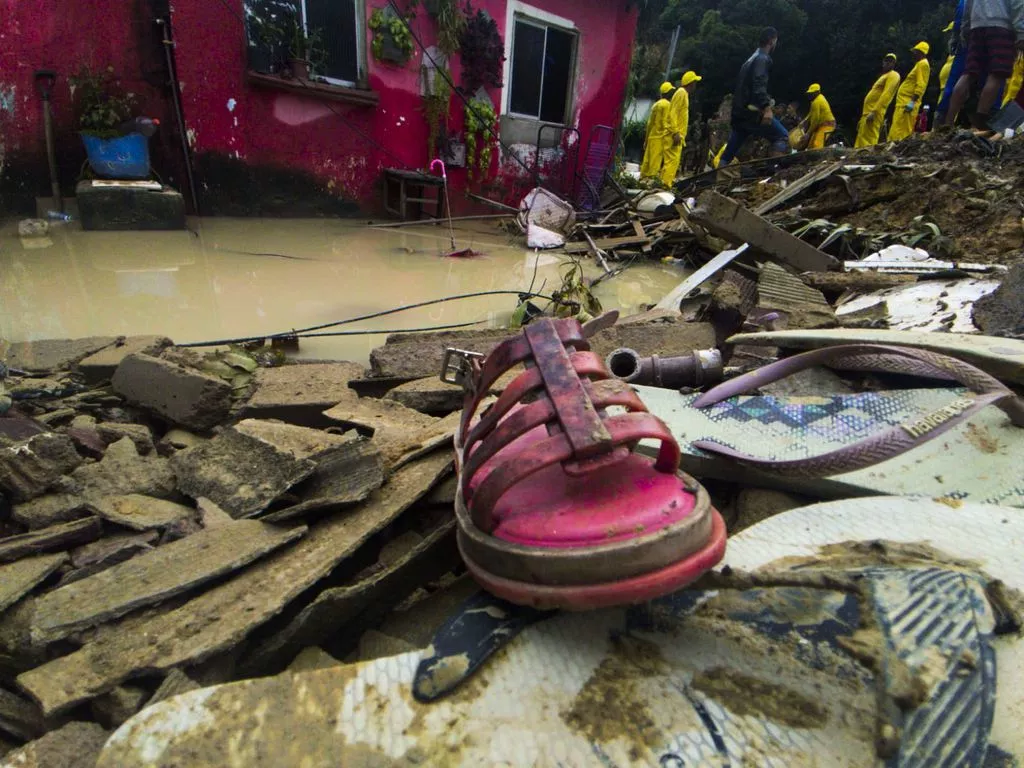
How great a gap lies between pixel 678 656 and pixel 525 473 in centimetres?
37

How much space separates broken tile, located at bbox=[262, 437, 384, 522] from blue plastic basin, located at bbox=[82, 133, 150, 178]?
622 cm

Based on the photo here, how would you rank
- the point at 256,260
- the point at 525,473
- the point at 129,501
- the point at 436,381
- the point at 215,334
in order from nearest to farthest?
the point at 525,473 < the point at 129,501 < the point at 436,381 < the point at 215,334 < the point at 256,260

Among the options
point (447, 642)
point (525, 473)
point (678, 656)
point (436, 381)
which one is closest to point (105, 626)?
point (447, 642)

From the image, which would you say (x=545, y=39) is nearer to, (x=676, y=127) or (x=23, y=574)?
(x=676, y=127)

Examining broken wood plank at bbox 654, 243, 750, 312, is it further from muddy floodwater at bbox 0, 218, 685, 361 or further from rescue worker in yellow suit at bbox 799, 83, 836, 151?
rescue worker in yellow suit at bbox 799, 83, 836, 151

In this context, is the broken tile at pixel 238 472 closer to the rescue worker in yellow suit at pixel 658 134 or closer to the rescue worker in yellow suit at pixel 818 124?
the rescue worker in yellow suit at pixel 658 134

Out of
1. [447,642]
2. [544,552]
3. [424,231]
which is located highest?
[544,552]

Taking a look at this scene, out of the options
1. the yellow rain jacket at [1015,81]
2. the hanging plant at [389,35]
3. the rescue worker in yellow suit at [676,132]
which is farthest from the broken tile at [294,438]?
the yellow rain jacket at [1015,81]

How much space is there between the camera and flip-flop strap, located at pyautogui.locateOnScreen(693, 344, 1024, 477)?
3.47 feet

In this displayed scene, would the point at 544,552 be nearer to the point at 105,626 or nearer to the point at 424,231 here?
the point at 105,626

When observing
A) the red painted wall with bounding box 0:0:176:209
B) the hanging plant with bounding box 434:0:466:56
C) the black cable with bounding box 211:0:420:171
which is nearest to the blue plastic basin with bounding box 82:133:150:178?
the red painted wall with bounding box 0:0:176:209

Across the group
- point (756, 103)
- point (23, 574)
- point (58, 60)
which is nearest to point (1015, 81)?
point (756, 103)

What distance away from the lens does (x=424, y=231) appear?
774cm

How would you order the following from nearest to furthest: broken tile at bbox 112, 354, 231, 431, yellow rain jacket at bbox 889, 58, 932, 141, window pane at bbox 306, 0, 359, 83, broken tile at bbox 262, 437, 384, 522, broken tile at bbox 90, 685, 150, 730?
1. broken tile at bbox 90, 685, 150, 730
2. broken tile at bbox 262, 437, 384, 522
3. broken tile at bbox 112, 354, 231, 431
4. window pane at bbox 306, 0, 359, 83
5. yellow rain jacket at bbox 889, 58, 932, 141
